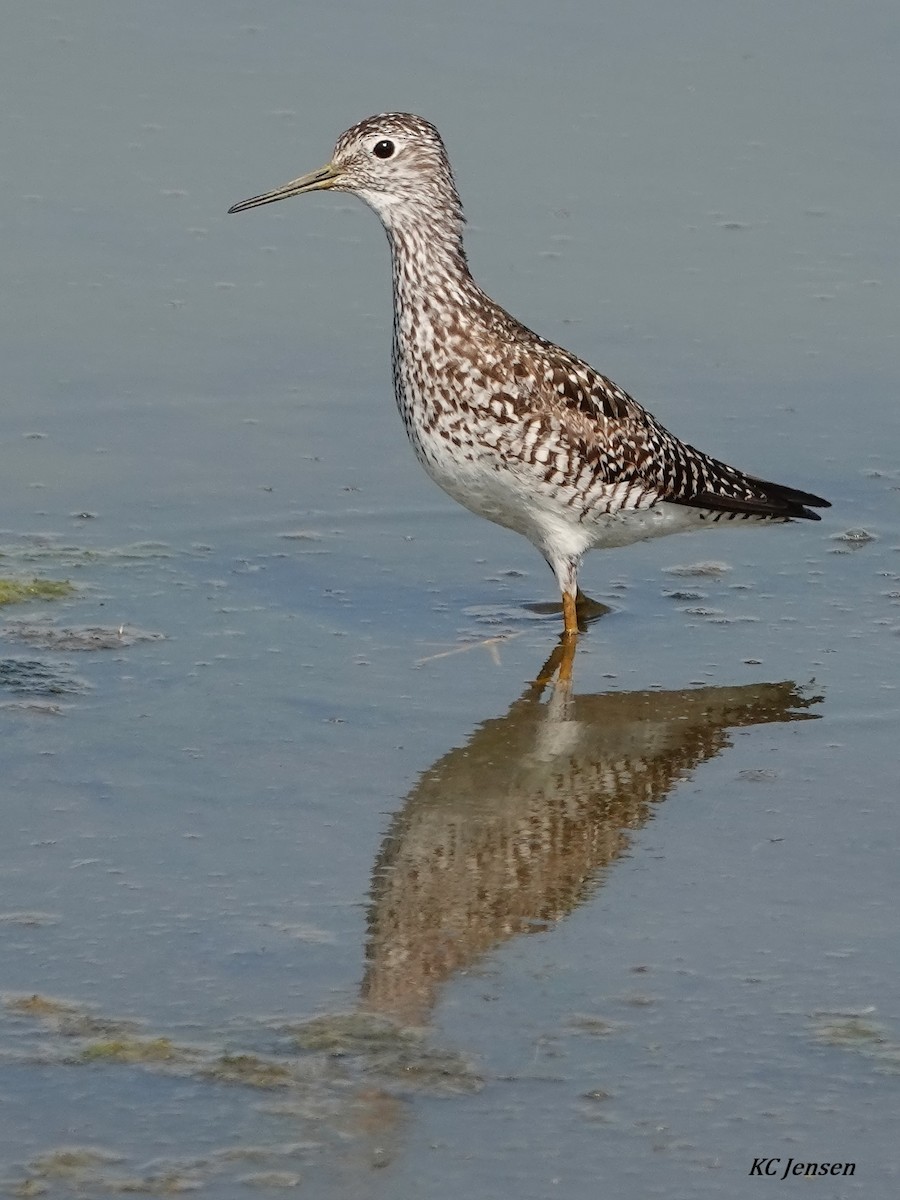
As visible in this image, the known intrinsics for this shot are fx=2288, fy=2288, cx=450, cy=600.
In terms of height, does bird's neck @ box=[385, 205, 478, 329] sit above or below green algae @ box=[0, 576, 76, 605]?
above

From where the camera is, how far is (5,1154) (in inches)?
218

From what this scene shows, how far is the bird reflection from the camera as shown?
21.9 feet

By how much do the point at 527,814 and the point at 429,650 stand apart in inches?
59.4

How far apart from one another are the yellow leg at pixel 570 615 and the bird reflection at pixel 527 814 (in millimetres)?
122

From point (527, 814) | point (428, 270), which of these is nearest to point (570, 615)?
point (428, 270)

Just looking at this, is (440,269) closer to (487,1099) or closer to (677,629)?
(677,629)

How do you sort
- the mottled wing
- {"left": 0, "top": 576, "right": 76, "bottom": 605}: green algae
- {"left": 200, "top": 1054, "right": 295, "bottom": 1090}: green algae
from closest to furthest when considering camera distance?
{"left": 200, "top": 1054, "right": 295, "bottom": 1090}: green algae
{"left": 0, "top": 576, "right": 76, "bottom": 605}: green algae
the mottled wing

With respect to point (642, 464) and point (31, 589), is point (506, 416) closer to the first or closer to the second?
point (642, 464)

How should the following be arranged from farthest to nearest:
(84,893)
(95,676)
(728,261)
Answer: (728,261) < (95,676) < (84,893)

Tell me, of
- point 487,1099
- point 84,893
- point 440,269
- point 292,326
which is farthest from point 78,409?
A: point 487,1099

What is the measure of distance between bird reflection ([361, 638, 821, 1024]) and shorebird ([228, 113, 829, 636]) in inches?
26.5

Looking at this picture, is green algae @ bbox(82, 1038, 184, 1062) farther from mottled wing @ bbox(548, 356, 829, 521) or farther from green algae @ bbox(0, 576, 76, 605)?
mottled wing @ bbox(548, 356, 829, 521)

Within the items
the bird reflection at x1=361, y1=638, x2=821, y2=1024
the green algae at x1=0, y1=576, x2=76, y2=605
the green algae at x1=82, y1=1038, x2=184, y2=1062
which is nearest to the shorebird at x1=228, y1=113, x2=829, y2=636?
the bird reflection at x1=361, y1=638, x2=821, y2=1024

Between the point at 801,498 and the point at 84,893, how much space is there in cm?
413
